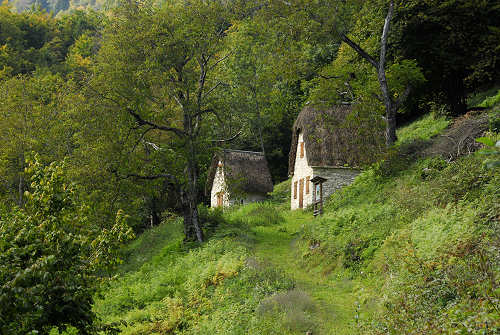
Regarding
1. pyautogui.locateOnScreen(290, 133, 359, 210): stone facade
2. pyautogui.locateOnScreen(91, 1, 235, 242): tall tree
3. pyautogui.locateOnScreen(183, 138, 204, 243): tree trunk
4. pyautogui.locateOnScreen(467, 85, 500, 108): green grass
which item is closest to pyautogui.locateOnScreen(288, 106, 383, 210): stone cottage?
pyautogui.locateOnScreen(290, 133, 359, 210): stone facade

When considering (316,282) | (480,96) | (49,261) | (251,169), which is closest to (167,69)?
(316,282)

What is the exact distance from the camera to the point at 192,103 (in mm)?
21125

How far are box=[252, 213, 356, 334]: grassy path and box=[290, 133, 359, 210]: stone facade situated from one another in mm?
6032

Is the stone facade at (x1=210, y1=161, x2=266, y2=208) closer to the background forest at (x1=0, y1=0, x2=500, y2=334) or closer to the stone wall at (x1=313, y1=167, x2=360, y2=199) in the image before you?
the stone wall at (x1=313, y1=167, x2=360, y2=199)

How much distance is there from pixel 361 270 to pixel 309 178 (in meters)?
16.5

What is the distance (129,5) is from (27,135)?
37.5ft

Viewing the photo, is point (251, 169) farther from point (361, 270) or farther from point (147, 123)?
point (361, 270)

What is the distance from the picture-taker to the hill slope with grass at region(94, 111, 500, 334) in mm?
7758

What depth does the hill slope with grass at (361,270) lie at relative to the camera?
776cm

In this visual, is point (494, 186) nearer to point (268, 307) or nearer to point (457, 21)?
point (268, 307)

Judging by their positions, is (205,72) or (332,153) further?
(332,153)

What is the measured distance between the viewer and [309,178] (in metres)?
28.7

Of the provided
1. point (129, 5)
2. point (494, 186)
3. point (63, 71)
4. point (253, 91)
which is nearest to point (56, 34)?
point (63, 71)

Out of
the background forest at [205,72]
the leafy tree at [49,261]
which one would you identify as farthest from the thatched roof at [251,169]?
the leafy tree at [49,261]
